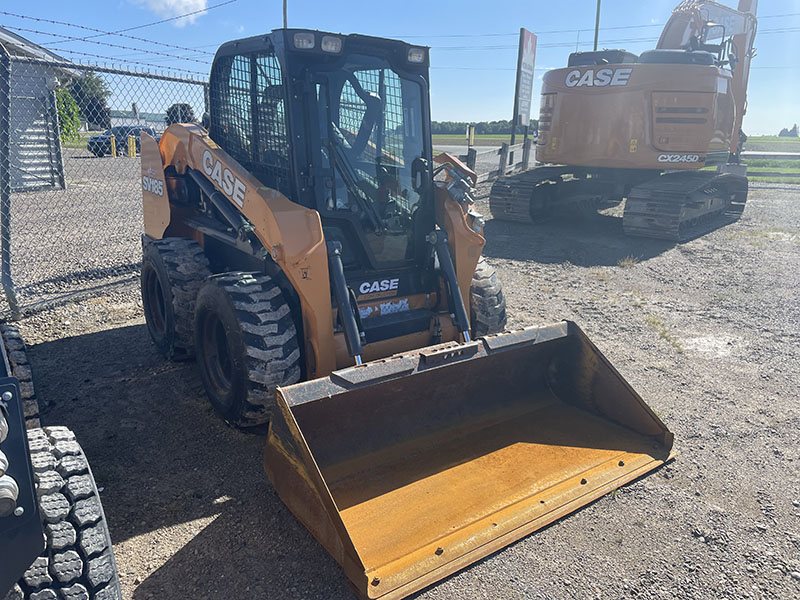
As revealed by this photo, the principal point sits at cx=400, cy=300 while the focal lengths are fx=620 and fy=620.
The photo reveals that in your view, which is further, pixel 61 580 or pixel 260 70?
pixel 260 70

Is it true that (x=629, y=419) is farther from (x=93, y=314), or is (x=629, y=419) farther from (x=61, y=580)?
(x=93, y=314)

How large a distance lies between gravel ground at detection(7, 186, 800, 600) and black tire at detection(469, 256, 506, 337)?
140cm

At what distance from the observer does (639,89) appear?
10.4m

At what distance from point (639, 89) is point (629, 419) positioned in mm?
7957

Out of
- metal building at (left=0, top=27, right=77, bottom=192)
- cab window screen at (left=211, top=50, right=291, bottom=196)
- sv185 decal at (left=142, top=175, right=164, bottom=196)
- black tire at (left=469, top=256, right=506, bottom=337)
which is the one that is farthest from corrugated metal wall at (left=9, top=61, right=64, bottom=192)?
black tire at (left=469, top=256, right=506, bottom=337)

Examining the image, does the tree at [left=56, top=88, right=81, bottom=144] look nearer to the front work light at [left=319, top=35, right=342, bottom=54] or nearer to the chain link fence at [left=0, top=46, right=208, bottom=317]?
the chain link fence at [left=0, top=46, right=208, bottom=317]

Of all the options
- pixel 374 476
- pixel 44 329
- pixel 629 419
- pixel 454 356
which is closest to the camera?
pixel 374 476

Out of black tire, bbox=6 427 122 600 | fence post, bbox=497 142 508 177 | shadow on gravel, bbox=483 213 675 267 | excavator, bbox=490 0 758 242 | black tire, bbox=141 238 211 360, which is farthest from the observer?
fence post, bbox=497 142 508 177

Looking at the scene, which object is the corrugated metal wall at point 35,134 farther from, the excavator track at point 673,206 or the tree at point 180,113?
the excavator track at point 673,206

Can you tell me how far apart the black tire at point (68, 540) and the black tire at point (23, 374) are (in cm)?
104

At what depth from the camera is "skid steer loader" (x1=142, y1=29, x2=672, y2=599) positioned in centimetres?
338

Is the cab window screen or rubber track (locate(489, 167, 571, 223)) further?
rubber track (locate(489, 167, 571, 223))

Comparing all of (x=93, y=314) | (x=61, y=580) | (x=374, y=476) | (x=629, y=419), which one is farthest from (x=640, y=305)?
(x=61, y=580)

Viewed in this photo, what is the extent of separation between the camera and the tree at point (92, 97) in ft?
31.4
